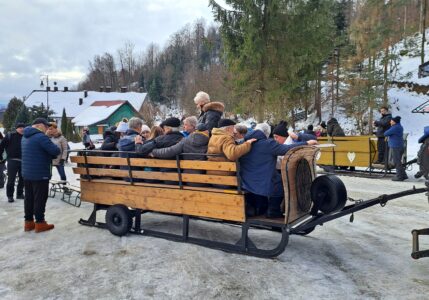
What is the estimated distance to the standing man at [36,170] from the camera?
598 cm

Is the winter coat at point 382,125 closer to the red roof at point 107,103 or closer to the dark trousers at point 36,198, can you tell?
the dark trousers at point 36,198

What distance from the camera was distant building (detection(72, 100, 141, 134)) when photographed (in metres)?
54.4

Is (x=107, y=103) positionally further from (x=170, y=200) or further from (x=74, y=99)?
(x=170, y=200)

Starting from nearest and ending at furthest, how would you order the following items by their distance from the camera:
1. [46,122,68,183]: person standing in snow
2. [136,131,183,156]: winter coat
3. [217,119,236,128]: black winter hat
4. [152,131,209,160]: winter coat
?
[217,119,236,128]: black winter hat < [152,131,209,160]: winter coat < [136,131,183,156]: winter coat < [46,122,68,183]: person standing in snow

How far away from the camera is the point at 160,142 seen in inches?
218

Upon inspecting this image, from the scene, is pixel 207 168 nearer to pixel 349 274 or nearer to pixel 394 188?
pixel 349 274

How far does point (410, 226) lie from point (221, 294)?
3.82m

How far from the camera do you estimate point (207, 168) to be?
4844 mm

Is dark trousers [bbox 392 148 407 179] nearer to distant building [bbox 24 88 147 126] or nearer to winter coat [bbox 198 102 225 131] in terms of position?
winter coat [bbox 198 102 225 131]

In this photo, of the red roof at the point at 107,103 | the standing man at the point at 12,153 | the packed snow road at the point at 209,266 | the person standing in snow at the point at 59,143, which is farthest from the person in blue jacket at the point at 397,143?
the red roof at the point at 107,103

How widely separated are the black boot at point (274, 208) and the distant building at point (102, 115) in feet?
163

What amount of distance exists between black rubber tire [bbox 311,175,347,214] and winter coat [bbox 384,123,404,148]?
706cm

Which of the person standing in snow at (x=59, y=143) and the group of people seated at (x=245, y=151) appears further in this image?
the person standing in snow at (x=59, y=143)

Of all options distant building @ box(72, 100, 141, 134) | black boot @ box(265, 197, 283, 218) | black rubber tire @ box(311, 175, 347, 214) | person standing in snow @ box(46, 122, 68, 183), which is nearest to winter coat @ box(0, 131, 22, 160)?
person standing in snow @ box(46, 122, 68, 183)
